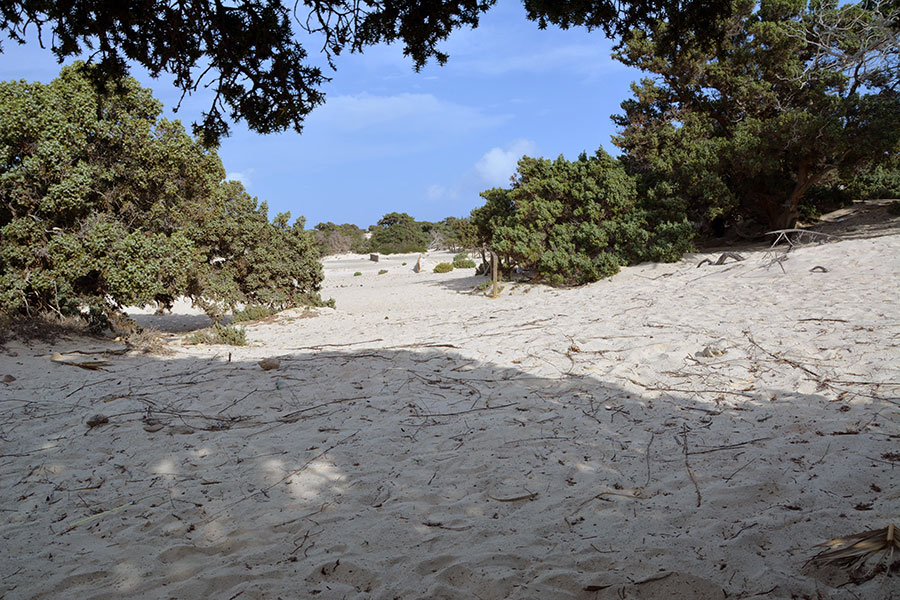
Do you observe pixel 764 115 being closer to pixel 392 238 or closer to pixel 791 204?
pixel 791 204

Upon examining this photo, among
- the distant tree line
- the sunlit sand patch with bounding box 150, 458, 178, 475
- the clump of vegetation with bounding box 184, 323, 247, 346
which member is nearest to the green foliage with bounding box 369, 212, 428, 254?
the distant tree line

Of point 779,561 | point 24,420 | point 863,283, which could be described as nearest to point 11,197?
point 24,420

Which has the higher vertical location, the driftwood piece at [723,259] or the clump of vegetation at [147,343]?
the driftwood piece at [723,259]

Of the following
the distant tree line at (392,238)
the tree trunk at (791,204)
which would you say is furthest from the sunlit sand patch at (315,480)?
the distant tree line at (392,238)

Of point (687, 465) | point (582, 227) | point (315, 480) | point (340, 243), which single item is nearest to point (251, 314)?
point (582, 227)

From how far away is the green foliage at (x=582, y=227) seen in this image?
14.0m

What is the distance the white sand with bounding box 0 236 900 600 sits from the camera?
229 centimetres

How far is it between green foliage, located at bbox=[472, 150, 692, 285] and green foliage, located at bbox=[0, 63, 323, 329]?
775 cm

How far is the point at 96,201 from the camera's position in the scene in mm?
8828

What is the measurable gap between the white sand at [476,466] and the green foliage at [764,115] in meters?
8.01

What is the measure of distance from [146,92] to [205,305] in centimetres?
409

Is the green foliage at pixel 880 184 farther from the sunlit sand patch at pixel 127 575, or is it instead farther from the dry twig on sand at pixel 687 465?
the sunlit sand patch at pixel 127 575

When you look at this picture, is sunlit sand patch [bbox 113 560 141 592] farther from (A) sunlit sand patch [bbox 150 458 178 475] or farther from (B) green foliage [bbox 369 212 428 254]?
(B) green foliage [bbox 369 212 428 254]

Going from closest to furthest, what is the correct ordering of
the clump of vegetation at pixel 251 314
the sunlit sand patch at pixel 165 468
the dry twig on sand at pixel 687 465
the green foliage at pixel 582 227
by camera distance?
1. the dry twig on sand at pixel 687 465
2. the sunlit sand patch at pixel 165 468
3. the clump of vegetation at pixel 251 314
4. the green foliage at pixel 582 227
